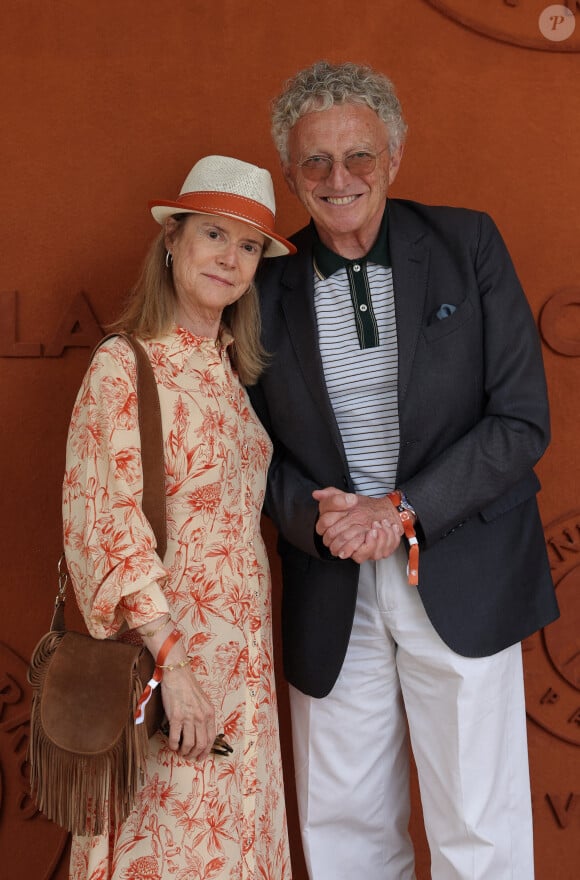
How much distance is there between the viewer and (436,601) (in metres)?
2.21

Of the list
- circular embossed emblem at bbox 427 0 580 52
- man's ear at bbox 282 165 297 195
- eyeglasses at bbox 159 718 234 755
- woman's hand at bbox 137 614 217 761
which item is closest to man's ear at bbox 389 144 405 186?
man's ear at bbox 282 165 297 195

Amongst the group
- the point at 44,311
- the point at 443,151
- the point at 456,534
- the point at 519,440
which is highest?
the point at 443,151

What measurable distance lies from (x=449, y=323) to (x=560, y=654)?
1.13m

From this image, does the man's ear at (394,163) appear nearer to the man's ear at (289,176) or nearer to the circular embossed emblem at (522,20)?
the man's ear at (289,176)

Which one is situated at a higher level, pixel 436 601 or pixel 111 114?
pixel 111 114

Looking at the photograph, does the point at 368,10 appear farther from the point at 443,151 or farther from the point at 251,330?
the point at 251,330

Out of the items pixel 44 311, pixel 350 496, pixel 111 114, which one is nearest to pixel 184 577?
pixel 350 496

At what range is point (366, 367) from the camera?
→ 2.32 meters

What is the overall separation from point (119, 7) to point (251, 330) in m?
1.14

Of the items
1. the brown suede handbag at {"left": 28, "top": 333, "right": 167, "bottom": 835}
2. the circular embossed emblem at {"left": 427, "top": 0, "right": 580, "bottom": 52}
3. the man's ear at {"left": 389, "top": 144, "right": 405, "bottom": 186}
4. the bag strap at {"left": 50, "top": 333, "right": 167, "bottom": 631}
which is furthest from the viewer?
the circular embossed emblem at {"left": 427, "top": 0, "right": 580, "bottom": 52}

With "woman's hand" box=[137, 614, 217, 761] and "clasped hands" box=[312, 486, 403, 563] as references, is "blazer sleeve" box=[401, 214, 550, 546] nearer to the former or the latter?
"clasped hands" box=[312, 486, 403, 563]

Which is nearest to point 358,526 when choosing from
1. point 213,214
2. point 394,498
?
point 394,498

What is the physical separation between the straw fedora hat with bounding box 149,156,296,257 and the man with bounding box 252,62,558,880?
0.47ft

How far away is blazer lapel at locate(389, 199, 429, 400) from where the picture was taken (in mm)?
2225
